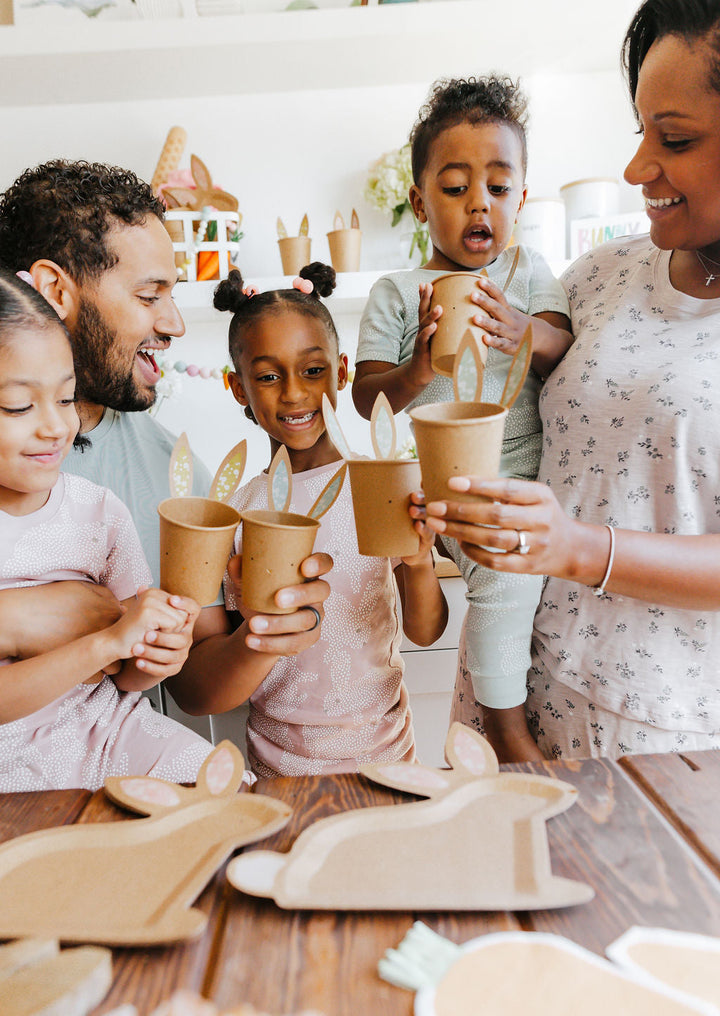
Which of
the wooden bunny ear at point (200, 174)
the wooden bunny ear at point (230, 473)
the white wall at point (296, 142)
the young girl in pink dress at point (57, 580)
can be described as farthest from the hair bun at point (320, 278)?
the white wall at point (296, 142)

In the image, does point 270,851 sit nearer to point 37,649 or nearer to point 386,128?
point 37,649

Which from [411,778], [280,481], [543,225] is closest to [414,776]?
[411,778]

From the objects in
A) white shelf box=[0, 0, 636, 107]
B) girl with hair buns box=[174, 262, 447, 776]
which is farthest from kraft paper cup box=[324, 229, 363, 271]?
girl with hair buns box=[174, 262, 447, 776]

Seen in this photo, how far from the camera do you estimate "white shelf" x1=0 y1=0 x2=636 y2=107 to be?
2123 millimetres

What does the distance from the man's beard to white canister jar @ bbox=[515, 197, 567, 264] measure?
1490 millimetres

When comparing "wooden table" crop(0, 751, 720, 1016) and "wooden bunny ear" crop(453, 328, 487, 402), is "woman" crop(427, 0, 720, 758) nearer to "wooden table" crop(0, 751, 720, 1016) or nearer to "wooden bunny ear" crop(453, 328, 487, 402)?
"wooden bunny ear" crop(453, 328, 487, 402)

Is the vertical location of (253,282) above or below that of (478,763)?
above

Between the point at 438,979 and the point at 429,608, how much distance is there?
74cm

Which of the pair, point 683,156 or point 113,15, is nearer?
point 683,156

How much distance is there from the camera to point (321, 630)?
4.33 feet

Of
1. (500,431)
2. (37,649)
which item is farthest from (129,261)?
(500,431)

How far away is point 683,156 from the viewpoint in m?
0.97

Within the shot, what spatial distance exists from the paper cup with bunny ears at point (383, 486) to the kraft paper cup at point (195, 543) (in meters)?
0.15

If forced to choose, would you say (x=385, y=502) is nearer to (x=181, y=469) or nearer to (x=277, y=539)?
(x=277, y=539)
